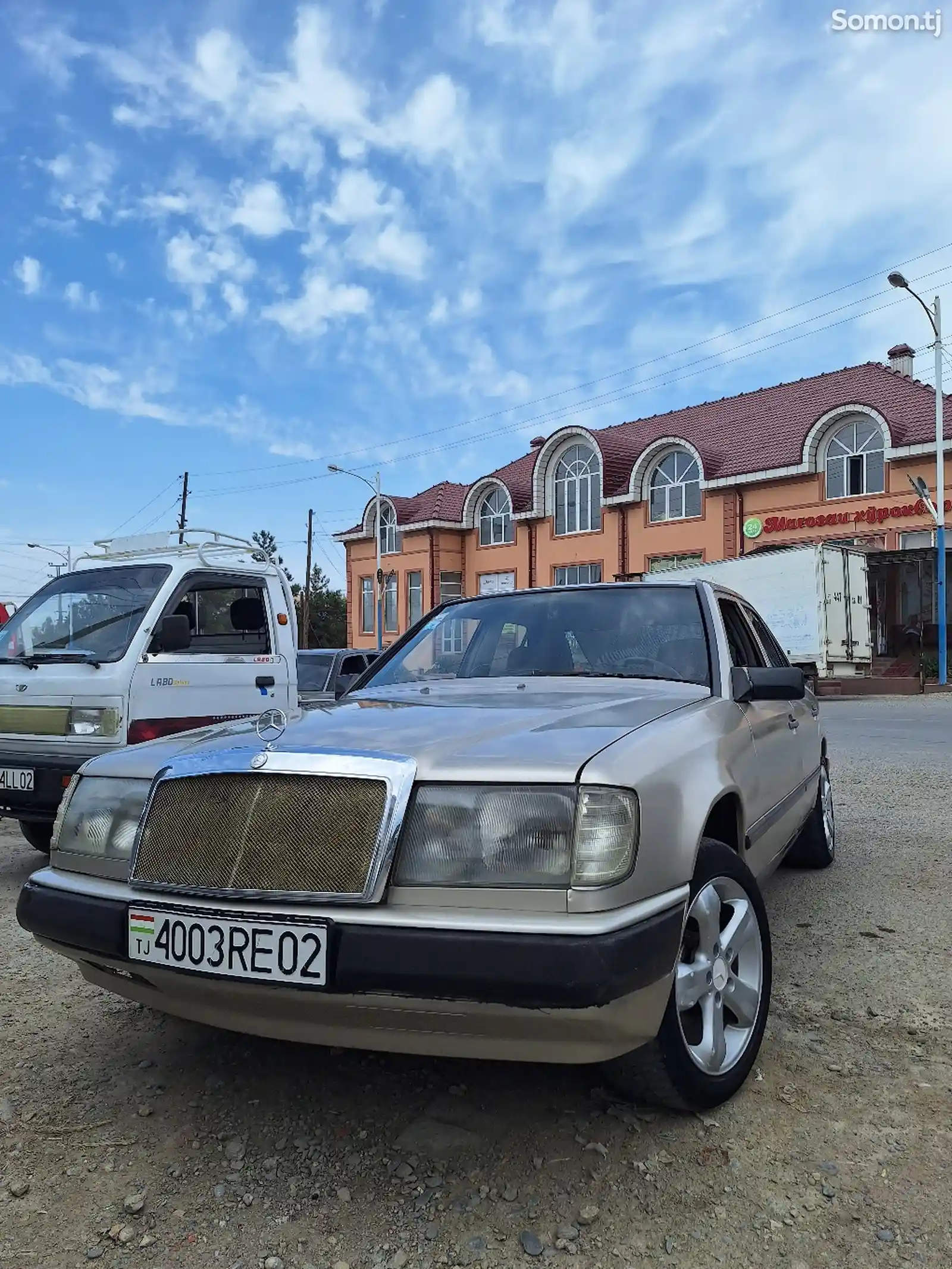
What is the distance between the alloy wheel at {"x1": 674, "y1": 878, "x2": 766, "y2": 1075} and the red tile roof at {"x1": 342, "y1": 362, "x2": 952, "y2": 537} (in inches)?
965

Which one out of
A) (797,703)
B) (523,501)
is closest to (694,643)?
(797,703)

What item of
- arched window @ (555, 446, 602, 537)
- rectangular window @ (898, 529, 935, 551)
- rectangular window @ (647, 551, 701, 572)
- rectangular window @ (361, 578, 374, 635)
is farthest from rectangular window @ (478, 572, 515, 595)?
rectangular window @ (898, 529, 935, 551)

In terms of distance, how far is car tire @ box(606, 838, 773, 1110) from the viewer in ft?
7.66

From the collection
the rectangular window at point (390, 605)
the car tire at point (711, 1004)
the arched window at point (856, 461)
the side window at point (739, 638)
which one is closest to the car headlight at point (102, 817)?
the car tire at point (711, 1004)

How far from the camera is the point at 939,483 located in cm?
2272

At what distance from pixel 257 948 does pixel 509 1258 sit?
2.76 ft

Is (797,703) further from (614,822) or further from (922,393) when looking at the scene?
(922,393)

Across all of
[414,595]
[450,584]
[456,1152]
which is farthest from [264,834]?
[414,595]

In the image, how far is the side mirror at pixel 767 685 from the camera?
3.32 metres

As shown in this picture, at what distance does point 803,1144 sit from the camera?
236 centimetres

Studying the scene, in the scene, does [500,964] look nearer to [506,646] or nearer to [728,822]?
[728,822]

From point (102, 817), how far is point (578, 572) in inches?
1215

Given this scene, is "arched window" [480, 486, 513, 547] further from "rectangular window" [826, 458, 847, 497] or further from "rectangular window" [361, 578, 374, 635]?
"rectangular window" [826, 458, 847, 497]

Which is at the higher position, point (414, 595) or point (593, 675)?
point (414, 595)
